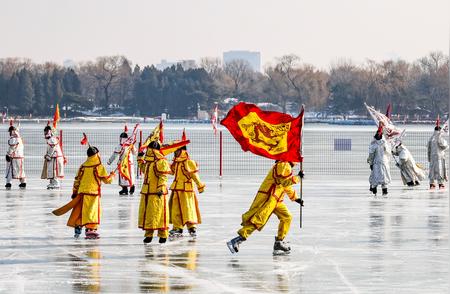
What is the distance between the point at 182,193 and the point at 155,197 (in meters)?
1.02

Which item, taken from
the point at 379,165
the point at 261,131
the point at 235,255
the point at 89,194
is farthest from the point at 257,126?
the point at 379,165

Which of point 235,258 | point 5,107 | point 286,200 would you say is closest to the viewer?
point 235,258

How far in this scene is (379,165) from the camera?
2712 cm

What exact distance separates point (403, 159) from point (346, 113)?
148179 mm

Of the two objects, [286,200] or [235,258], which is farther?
[286,200]

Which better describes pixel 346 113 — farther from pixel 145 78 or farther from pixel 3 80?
pixel 3 80

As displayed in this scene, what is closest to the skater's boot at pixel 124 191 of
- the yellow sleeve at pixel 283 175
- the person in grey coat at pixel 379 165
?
the person in grey coat at pixel 379 165

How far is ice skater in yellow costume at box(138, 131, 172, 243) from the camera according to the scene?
685 inches

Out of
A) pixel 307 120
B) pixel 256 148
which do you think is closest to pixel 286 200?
pixel 256 148

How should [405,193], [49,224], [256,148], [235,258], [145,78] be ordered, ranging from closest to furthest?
[235,258] < [256,148] < [49,224] < [405,193] < [145,78]

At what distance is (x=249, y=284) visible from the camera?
45.6 ft

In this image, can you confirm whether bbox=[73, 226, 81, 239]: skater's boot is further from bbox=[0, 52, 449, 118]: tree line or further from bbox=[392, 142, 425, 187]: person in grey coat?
bbox=[0, 52, 449, 118]: tree line

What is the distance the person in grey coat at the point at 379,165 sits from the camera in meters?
27.1

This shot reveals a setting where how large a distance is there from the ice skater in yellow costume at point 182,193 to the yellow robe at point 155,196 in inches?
33.8
